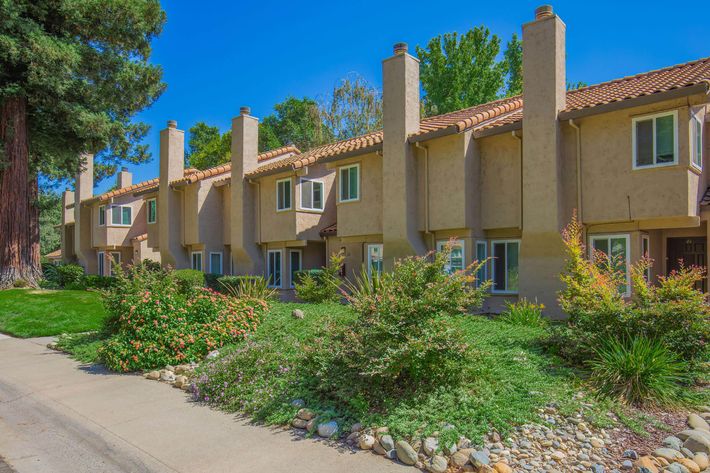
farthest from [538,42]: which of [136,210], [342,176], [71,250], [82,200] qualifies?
[71,250]

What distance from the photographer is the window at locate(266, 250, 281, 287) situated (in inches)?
953

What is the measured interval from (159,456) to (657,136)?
12.8 meters

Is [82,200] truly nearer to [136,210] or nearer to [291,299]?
[136,210]

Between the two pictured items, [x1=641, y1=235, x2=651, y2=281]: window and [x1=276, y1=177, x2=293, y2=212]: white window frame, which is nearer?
[x1=641, y1=235, x2=651, y2=281]: window

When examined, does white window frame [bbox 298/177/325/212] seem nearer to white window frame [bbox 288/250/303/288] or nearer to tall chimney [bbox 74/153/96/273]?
white window frame [bbox 288/250/303/288]

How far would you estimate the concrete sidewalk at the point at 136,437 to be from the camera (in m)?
5.96

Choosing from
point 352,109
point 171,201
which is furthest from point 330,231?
point 352,109

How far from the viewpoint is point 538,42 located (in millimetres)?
14422

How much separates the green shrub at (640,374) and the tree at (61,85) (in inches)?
872

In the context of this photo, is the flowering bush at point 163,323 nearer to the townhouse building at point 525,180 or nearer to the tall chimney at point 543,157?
the townhouse building at point 525,180

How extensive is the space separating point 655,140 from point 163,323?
12.1 m

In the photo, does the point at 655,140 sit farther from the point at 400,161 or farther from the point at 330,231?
the point at 330,231

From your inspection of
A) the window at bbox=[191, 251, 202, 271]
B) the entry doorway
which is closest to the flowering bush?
the entry doorway

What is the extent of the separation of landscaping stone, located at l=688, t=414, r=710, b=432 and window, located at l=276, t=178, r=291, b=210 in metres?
17.9
